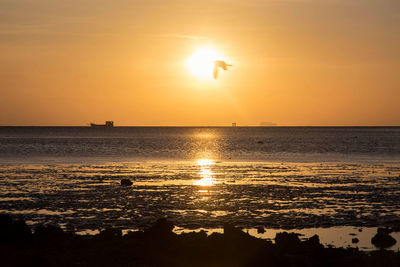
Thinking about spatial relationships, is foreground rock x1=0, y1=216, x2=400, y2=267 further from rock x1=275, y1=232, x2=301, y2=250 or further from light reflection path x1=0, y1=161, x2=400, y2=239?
light reflection path x1=0, y1=161, x2=400, y2=239

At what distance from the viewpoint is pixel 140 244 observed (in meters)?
19.9

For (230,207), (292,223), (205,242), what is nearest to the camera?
(205,242)

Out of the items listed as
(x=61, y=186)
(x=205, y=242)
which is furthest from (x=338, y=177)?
(x=205, y=242)

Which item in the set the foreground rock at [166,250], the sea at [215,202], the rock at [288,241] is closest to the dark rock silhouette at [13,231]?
the foreground rock at [166,250]

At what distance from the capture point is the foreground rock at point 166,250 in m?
17.9

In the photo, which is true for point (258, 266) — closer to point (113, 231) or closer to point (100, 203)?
point (113, 231)

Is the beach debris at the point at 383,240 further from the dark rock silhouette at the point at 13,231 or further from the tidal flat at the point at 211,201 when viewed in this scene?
the dark rock silhouette at the point at 13,231

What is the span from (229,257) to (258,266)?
1.28 m

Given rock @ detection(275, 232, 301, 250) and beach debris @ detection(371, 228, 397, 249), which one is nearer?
rock @ detection(275, 232, 301, 250)

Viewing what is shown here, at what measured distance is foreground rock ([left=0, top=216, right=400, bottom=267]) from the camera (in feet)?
58.7

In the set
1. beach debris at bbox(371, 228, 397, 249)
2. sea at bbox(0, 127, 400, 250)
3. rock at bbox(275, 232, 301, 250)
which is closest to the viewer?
rock at bbox(275, 232, 301, 250)

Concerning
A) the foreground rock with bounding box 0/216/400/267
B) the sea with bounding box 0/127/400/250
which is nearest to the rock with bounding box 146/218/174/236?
the foreground rock with bounding box 0/216/400/267

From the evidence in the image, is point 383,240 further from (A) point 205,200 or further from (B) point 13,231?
(B) point 13,231

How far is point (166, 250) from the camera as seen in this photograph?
19.3 m
